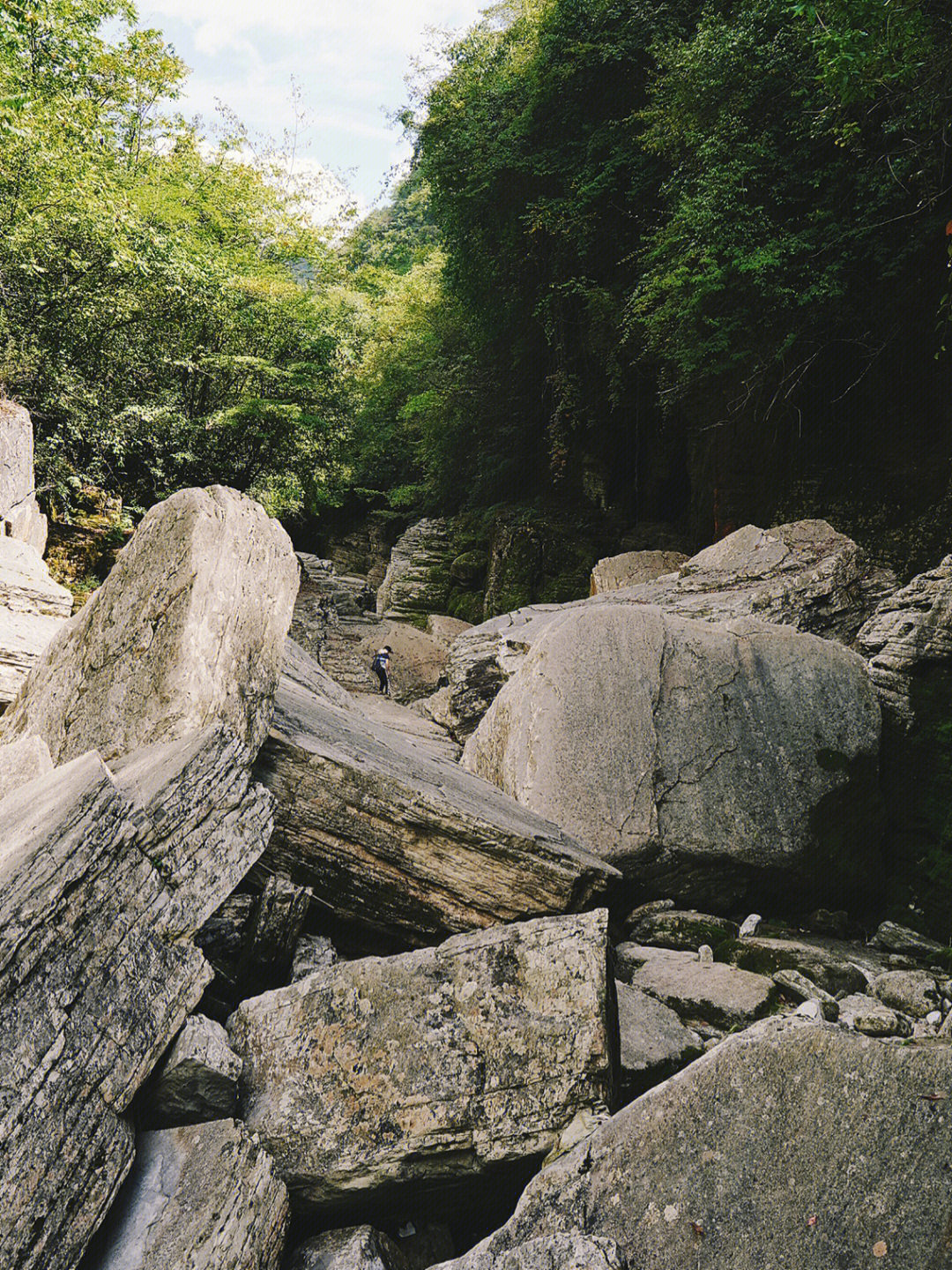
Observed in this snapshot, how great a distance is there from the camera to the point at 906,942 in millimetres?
6055

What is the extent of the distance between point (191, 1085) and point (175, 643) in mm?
2803

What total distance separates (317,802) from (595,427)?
59.5ft

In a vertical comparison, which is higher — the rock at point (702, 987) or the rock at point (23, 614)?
the rock at point (23, 614)

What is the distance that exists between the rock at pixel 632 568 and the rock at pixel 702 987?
425 inches

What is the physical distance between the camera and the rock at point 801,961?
5.09 metres

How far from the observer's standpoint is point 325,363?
23.0 meters

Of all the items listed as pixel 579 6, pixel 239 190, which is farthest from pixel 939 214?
pixel 239 190

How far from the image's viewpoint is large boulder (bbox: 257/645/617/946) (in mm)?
5406

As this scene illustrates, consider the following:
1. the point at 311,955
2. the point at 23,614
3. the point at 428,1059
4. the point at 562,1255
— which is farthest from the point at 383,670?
the point at 562,1255

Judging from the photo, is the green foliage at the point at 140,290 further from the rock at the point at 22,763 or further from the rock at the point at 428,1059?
the rock at the point at 428,1059

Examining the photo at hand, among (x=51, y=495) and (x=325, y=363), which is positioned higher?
(x=325, y=363)

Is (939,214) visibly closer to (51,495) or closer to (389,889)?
(389,889)

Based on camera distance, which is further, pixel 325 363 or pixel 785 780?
pixel 325 363

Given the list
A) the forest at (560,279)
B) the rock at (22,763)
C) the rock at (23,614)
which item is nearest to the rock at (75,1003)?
the rock at (22,763)
